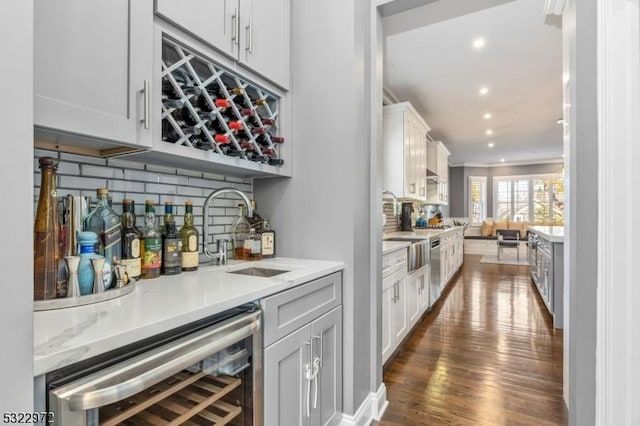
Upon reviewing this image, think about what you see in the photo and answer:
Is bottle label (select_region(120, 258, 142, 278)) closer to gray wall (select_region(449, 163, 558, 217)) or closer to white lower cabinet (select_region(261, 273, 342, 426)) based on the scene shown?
white lower cabinet (select_region(261, 273, 342, 426))

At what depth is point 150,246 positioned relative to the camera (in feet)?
4.30

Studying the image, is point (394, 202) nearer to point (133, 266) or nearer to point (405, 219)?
point (405, 219)

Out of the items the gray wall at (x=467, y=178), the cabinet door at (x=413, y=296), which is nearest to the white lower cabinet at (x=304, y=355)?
the cabinet door at (x=413, y=296)

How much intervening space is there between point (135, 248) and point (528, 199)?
37.7ft

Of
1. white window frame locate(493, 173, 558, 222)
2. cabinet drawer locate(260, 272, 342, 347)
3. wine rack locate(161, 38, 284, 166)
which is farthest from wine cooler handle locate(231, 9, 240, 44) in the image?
white window frame locate(493, 173, 558, 222)

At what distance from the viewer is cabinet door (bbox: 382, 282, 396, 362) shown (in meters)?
2.29

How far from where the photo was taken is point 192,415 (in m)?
0.89

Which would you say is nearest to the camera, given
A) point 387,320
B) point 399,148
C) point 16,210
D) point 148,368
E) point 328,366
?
point 16,210

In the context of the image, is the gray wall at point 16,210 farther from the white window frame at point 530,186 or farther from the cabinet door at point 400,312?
the white window frame at point 530,186

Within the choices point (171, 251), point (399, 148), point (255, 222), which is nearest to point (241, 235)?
point (255, 222)

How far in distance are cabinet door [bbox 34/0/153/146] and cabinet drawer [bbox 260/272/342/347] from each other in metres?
0.74

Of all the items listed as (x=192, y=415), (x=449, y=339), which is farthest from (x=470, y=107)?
(x=192, y=415)

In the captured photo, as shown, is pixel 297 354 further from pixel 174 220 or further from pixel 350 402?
pixel 174 220

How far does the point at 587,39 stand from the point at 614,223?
29.7 inches
